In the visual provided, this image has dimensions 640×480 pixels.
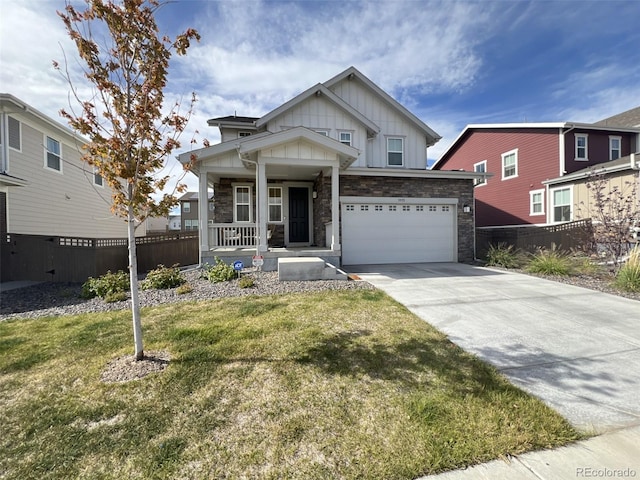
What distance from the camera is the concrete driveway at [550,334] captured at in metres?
2.53

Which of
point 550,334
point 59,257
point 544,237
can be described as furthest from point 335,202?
point 544,237

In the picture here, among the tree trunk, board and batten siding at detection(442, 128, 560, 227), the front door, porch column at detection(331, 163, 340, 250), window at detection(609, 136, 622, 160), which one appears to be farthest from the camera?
window at detection(609, 136, 622, 160)

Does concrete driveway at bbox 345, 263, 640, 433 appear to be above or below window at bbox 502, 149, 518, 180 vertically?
below

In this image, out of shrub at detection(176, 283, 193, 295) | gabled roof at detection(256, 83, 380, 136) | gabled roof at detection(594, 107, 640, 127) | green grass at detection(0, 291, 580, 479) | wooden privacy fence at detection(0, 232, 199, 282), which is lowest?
green grass at detection(0, 291, 580, 479)

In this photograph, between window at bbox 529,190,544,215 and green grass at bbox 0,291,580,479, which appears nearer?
green grass at bbox 0,291,580,479

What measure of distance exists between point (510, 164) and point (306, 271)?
16468 millimetres

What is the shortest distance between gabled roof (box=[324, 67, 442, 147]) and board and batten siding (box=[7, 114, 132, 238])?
10.00 m

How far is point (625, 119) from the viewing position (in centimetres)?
1712

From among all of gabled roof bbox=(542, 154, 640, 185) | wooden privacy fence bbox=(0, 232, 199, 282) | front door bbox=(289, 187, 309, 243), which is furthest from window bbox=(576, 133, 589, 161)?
wooden privacy fence bbox=(0, 232, 199, 282)

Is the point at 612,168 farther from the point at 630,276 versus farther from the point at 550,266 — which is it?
the point at 630,276

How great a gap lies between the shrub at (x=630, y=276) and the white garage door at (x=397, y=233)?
4722mm

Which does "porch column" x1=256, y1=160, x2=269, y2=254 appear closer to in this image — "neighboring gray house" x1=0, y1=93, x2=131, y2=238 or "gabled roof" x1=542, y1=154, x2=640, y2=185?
"neighboring gray house" x1=0, y1=93, x2=131, y2=238

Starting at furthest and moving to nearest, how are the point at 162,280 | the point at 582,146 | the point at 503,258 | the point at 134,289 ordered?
the point at 582,146, the point at 503,258, the point at 162,280, the point at 134,289

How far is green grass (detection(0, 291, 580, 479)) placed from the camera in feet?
6.12
